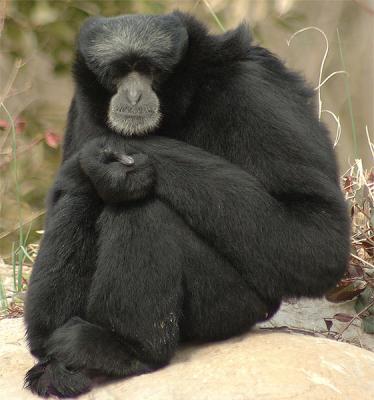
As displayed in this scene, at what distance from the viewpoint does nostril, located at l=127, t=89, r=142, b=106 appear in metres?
4.30

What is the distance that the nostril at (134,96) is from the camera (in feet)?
14.1

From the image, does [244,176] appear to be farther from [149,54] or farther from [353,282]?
[353,282]

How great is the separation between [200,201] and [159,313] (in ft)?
1.91

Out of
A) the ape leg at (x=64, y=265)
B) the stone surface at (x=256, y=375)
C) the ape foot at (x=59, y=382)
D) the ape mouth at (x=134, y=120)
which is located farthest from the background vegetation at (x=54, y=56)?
the stone surface at (x=256, y=375)

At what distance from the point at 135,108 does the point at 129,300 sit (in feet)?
3.35

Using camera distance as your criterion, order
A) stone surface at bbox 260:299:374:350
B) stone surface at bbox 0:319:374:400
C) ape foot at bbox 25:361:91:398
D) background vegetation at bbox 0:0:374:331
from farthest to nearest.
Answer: background vegetation at bbox 0:0:374:331 → stone surface at bbox 260:299:374:350 → ape foot at bbox 25:361:91:398 → stone surface at bbox 0:319:374:400

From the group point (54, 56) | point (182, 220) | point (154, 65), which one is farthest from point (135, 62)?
point (54, 56)

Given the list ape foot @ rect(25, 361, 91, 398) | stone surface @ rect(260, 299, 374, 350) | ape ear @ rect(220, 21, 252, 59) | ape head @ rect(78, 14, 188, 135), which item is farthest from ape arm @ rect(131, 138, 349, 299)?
stone surface @ rect(260, 299, 374, 350)

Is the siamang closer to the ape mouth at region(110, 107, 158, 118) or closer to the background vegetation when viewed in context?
the ape mouth at region(110, 107, 158, 118)

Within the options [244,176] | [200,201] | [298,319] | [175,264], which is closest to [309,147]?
[244,176]

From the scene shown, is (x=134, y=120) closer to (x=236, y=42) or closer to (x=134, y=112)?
(x=134, y=112)

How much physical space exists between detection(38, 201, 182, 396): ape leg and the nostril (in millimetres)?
620

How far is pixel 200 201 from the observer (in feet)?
13.2

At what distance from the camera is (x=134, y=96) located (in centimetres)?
432
